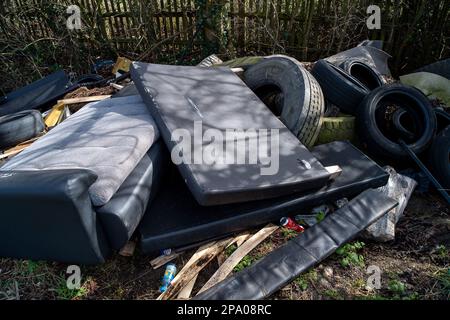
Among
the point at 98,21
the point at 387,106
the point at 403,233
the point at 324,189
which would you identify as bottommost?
the point at 403,233

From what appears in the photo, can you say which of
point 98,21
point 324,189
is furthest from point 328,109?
point 98,21

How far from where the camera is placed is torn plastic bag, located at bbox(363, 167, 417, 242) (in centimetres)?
283

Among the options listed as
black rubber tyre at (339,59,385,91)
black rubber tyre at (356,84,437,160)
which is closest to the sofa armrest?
black rubber tyre at (356,84,437,160)

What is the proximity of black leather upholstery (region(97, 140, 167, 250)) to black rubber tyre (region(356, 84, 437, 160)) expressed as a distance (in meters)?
2.14

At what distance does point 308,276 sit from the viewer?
252cm

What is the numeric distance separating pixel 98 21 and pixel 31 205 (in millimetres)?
5285

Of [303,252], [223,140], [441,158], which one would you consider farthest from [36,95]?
[441,158]

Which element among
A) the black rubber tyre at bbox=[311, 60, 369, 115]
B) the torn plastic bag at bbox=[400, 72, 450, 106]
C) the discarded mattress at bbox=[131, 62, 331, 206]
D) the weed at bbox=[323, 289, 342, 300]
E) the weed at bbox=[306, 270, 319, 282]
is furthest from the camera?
the torn plastic bag at bbox=[400, 72, 450, 106]

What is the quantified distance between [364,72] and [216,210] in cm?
292

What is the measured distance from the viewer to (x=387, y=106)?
152 inches

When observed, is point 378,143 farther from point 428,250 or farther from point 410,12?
point 410,12

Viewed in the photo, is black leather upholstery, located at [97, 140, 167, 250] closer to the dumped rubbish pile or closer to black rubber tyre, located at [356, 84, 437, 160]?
the dumped rubbish pile

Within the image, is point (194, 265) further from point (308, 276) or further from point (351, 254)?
point (351, 254)

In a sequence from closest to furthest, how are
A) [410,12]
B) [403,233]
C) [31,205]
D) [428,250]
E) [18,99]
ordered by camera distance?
[31,205]
[428,250]
[403,233]
[18,99]
[410,12]
